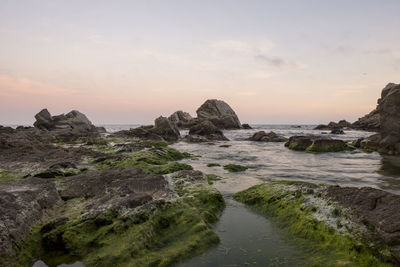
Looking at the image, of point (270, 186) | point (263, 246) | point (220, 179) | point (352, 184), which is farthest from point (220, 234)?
point (352, 184)

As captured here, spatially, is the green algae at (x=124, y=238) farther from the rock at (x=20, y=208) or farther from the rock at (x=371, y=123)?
the rock at (x=371, y=123)

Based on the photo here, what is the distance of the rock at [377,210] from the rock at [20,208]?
6.32m

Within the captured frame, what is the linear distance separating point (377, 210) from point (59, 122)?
187ft

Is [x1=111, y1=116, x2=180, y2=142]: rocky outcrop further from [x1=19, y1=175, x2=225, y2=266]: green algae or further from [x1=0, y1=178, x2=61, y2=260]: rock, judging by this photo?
[x1=19, y1=175, x2=225, y2=266]: green algae

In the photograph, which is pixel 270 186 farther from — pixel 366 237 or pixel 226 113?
pixel 226 113

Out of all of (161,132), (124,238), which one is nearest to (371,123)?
(161,132)

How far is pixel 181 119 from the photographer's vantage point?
87.5m

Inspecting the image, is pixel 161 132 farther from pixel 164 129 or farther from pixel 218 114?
pixel 218 114

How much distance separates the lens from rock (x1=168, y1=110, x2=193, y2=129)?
83037 mm

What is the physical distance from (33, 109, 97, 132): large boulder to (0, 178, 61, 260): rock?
47212 mm

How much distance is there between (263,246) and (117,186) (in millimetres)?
4580

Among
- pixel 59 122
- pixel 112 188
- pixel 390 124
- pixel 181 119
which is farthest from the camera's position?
pixel 181 119

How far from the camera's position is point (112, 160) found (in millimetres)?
14016

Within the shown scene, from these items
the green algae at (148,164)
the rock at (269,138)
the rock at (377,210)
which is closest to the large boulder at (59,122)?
the rock at (269,138)
